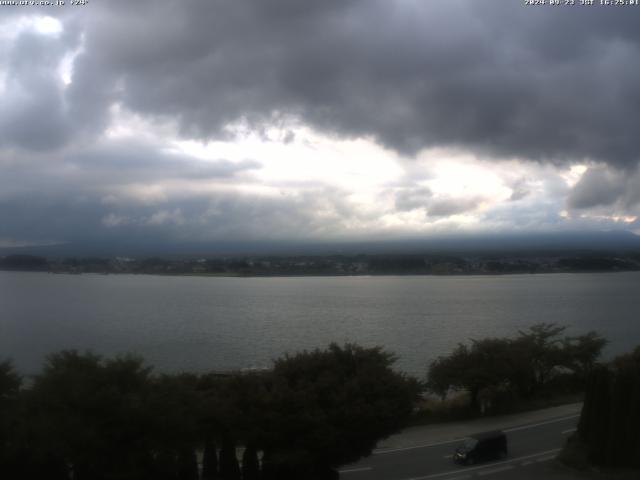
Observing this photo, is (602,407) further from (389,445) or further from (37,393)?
(37,393)

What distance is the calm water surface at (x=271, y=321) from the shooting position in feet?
138

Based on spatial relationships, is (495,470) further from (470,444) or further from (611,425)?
(611,425)

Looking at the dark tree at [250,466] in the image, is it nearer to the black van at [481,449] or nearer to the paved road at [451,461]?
the paved road at [451,461]

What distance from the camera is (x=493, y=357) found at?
25547 mm

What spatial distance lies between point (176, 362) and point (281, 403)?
2643cm

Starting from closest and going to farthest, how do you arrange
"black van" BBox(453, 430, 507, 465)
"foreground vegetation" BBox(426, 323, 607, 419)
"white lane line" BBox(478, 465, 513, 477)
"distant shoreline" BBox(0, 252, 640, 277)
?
"white lane line" BBox(478, 465, 513, 477), "black van" BBox(453, 430, 507, 465), "foreground vegetation" BBox(426, 323, 607, 419), "distant shoreline" BBox(0, 252, 640, 277)

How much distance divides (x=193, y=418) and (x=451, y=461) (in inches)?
306

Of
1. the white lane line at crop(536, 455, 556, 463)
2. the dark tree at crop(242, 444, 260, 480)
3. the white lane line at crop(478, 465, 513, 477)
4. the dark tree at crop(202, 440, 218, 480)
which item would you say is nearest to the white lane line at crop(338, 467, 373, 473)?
the white lane line at crop(478, 465, 513, 477)

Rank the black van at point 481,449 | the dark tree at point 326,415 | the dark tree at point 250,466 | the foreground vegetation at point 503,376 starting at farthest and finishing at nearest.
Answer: the foreground vegetation at point 503,376
the black van at point 481,449
the dark tree at point 250,466
the dark tree at point 326,415

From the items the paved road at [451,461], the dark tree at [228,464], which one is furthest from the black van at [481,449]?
the dark tree at [228,464]

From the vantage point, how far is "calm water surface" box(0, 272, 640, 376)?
1657 inches

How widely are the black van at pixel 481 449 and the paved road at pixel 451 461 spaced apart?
0.62 ft

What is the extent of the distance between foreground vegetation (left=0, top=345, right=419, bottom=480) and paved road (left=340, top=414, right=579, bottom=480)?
2061mm

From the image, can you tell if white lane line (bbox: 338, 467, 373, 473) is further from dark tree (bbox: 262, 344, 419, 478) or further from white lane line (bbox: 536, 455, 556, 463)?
white lane line (bbox: 536, 455, 556, 463)
